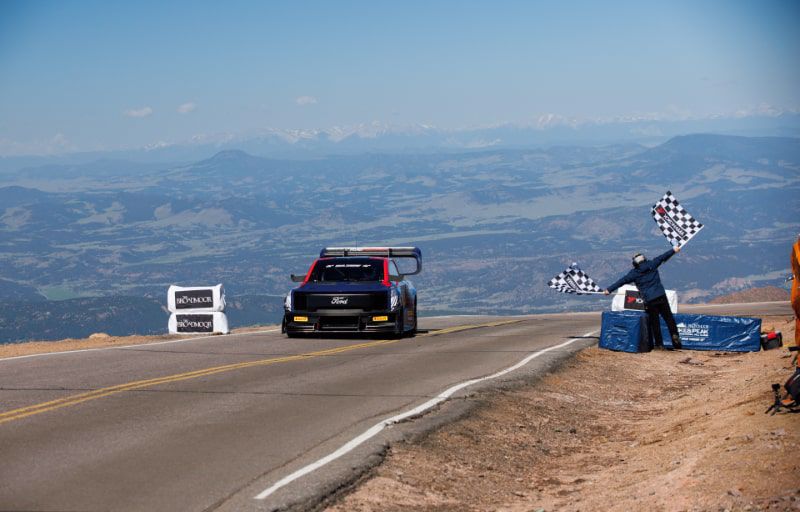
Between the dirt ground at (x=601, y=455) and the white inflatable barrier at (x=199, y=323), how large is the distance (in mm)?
11045

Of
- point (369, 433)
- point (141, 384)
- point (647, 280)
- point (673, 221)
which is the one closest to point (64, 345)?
point (141, 384)

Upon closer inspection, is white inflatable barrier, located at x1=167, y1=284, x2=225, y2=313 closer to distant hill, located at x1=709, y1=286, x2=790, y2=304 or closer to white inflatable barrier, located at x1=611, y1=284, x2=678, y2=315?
white inflatable barrier, located at x1=611, y1=284, x2=678, y2=315

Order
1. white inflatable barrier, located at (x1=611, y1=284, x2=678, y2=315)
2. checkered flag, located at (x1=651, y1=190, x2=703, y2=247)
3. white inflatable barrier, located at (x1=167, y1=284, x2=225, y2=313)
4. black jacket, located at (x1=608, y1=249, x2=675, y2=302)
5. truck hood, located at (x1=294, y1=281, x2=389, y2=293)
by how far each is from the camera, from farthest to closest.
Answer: white inflatable barrier, located at (x1=611, y1=284, x2=678, y2=315)
white inflatable barrier, located at (x1=167, y1=284, x2=225, y2=313)
checkered flag, located at (x1=651, y1=190, x2=703, y2=247)
truck hood, located at (x1=294, y1=281, x2=389, y2=293)
black jacket, located at (x1=608, y1=249, x2=675, y2=302)

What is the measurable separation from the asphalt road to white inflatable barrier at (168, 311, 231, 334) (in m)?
5.22

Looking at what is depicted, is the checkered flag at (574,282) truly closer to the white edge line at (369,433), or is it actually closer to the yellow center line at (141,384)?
the yellow center line at (141,384)

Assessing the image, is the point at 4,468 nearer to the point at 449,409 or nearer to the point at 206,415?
the point at 206,415

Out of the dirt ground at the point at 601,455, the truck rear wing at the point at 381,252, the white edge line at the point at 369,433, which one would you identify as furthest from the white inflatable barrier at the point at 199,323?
the dirt ground at the point at 601,455

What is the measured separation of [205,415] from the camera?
37.2ft

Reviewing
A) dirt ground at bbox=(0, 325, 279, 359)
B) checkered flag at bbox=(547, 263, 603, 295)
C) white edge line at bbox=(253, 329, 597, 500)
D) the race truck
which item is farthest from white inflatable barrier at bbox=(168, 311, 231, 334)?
white edge line at bbox=(253, 329, 597, 500)

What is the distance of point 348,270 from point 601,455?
487 inches

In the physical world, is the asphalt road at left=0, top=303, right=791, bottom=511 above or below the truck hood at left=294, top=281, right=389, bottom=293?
below

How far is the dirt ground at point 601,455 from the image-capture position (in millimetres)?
7988

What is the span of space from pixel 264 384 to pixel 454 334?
38.4 feet

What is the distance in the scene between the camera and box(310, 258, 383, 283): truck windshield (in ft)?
74.9
